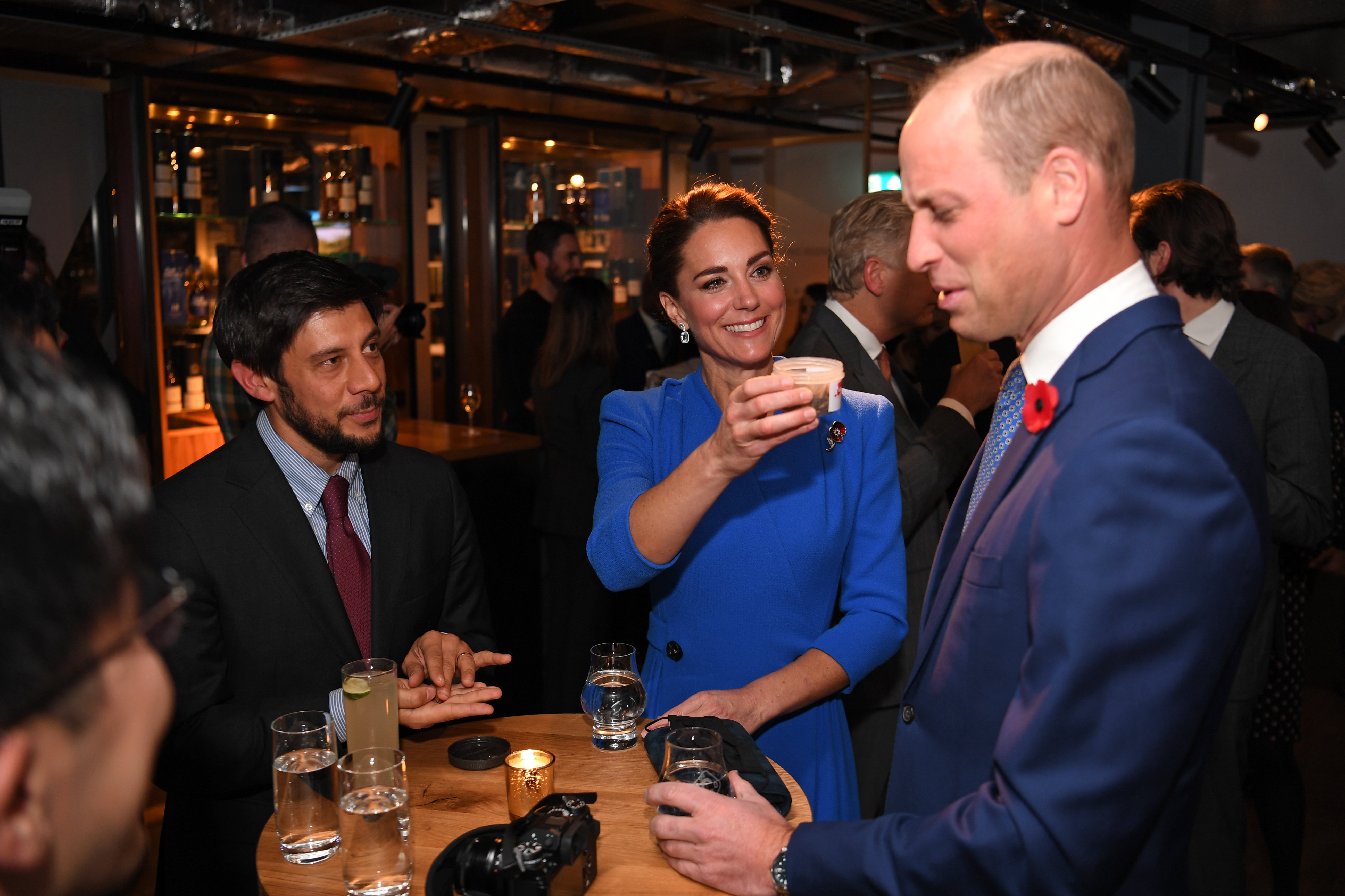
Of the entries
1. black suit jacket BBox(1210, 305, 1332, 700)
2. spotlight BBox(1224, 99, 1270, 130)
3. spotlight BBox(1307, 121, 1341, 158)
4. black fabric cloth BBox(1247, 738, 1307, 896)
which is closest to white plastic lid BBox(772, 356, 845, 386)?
black suit jacket BBox(1210, 305, 1332, 700)

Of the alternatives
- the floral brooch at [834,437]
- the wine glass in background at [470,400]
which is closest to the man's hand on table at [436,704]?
the floral brooch at [834,437]

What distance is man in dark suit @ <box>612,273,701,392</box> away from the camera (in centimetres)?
535

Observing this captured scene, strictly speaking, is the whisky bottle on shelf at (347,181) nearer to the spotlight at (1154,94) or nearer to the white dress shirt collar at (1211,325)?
the spotlight at (1154,94)

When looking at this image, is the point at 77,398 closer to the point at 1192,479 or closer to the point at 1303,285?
the point at 1192,479

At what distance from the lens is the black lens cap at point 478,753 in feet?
5.33

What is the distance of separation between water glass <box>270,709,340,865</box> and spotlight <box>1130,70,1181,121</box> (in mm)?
4505

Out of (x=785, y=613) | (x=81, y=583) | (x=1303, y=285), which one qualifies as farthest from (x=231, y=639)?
(x=1303, y=285)

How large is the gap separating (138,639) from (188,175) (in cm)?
518

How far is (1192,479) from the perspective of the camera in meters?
0.96

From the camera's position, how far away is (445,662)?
5.98 ft

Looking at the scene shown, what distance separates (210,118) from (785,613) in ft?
15.7

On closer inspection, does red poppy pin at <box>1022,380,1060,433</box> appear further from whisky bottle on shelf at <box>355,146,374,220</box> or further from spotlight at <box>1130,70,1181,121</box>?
whisky bottle on shelf at <box>355,146,374,220</box>

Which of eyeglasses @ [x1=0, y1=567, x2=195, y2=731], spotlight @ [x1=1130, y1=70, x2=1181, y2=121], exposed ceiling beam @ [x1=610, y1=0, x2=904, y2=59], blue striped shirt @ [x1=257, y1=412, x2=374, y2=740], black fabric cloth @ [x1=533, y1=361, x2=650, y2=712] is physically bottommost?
black fabric cloth @ [x1=533, y1=361, x2=650, y2=712]

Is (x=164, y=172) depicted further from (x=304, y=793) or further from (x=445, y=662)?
(x=304, y=793)
